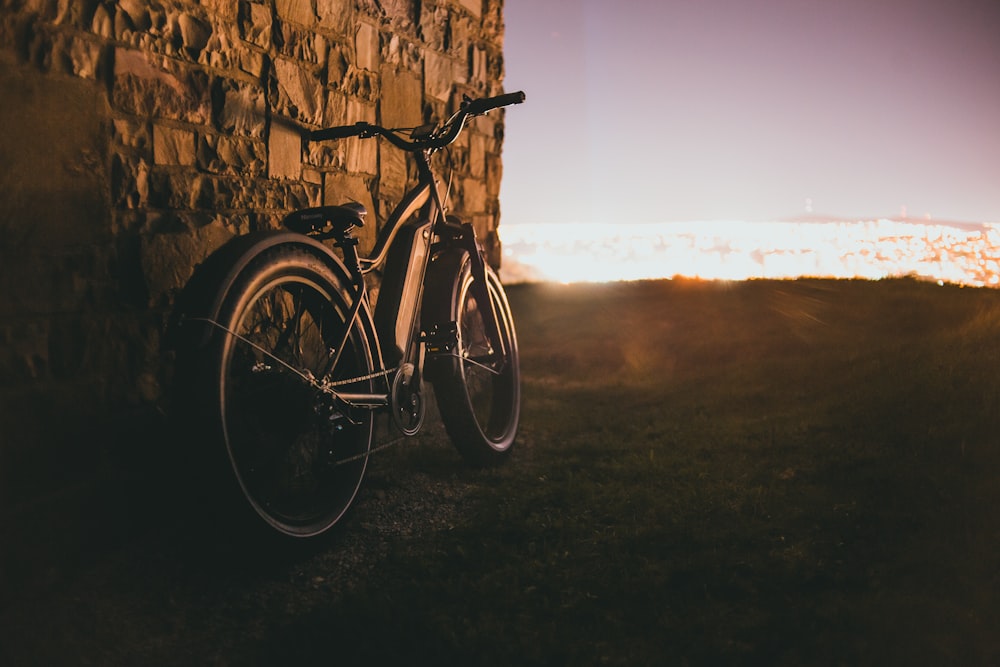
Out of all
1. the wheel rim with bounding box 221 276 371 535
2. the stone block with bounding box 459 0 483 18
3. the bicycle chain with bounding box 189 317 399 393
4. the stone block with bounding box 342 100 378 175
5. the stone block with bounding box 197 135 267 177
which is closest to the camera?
the bicycle chain with bounding box 189 317 399 393

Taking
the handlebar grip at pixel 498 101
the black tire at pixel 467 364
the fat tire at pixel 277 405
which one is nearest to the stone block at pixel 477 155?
the black tire at pixel 467 364

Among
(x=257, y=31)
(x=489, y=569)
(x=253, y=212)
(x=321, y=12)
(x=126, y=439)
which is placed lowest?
(x=489, y=569)

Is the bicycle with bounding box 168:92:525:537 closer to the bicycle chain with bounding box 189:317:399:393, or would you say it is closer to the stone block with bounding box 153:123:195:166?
the bicycle chain with bounding box 189:317:399:393

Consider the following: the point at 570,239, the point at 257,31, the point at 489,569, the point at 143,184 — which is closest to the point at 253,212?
the point at 143,184

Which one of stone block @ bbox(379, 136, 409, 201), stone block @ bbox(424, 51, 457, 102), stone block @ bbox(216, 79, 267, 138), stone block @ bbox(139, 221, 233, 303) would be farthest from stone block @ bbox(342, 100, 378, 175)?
stone block @ bbox(139, 221, 233, 303)

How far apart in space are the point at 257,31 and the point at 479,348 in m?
1.76

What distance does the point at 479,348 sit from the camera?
3.63 meters

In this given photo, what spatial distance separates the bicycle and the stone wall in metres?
0.30

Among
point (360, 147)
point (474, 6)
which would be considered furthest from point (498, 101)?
point (474, 6)

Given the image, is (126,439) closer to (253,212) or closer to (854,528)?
(253,212)

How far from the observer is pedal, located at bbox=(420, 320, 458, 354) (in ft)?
10.4

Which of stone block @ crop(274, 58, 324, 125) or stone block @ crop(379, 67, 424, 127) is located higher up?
stone block @ crop(379, 67, 424, 127)

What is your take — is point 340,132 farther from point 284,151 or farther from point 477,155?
point 477,155

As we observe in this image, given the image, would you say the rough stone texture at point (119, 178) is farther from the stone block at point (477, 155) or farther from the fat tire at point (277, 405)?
the stone block at point (477, 155)
